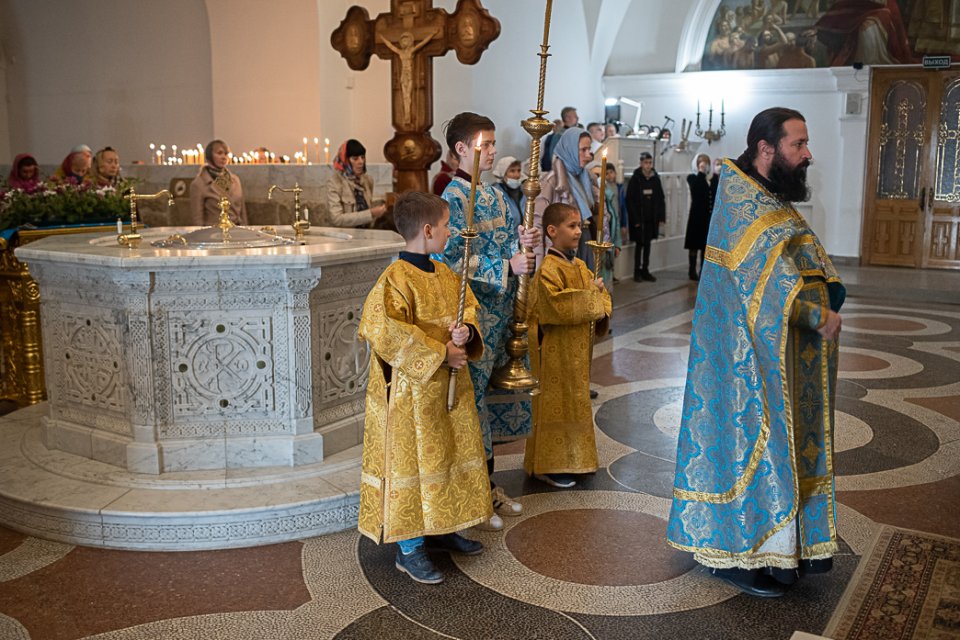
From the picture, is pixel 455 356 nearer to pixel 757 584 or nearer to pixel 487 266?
pixel 487 266

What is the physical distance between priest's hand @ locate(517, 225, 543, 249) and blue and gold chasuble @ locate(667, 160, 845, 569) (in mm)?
600

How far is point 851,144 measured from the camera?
14023mm

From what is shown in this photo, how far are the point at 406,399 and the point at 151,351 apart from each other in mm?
1359

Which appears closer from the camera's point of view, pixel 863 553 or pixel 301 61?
pixel 863 553

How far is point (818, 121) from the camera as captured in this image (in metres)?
14.3

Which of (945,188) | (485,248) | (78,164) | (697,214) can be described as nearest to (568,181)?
(485,248)

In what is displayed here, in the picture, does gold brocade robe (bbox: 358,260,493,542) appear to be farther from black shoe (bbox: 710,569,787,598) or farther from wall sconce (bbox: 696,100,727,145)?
wall sconce (bbox: 696,100,727,145)

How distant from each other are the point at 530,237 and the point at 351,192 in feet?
12.2

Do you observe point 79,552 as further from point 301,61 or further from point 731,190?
point 301,61

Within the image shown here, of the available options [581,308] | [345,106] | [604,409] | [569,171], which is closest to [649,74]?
[345,106]

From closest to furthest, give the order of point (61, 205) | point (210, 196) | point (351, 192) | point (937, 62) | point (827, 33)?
point (61, 205), point (210, 196), point (351, 192), point (937, 62), point (827, 33)

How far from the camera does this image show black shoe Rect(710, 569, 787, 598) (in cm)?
318

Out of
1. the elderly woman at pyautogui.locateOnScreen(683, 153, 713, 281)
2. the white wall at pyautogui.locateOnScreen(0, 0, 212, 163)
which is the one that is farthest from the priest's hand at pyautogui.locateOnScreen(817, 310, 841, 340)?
the elderly woman at pyautogui.locateOnScreen(683, 153, 713, 281)

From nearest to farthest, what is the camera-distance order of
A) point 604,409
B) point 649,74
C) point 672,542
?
1. point 672,542
2. point 604,409
3. point 649,74
